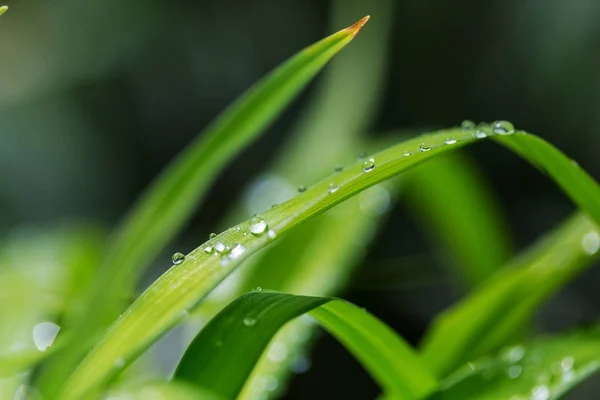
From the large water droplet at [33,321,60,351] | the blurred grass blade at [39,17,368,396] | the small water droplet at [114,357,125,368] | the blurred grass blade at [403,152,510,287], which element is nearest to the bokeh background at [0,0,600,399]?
the blurred grass blade at [403,152,510,287]

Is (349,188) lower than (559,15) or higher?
lower

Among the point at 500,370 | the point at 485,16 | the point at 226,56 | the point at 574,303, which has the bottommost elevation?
the point at 500,370

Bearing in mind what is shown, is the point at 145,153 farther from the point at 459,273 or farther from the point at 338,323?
the point at 338,323

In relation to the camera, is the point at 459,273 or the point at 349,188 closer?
the point at 349,188

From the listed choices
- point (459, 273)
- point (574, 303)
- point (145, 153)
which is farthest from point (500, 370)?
point (145, 153)

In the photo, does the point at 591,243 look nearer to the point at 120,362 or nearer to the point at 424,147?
the point at 424,147

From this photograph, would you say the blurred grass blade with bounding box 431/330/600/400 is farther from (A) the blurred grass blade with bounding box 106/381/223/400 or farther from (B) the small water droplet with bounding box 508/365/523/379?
(A) the blurred grass blade with bounding box 106/381/223/400

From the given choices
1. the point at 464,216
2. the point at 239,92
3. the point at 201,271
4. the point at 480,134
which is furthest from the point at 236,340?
the point at 239,92
